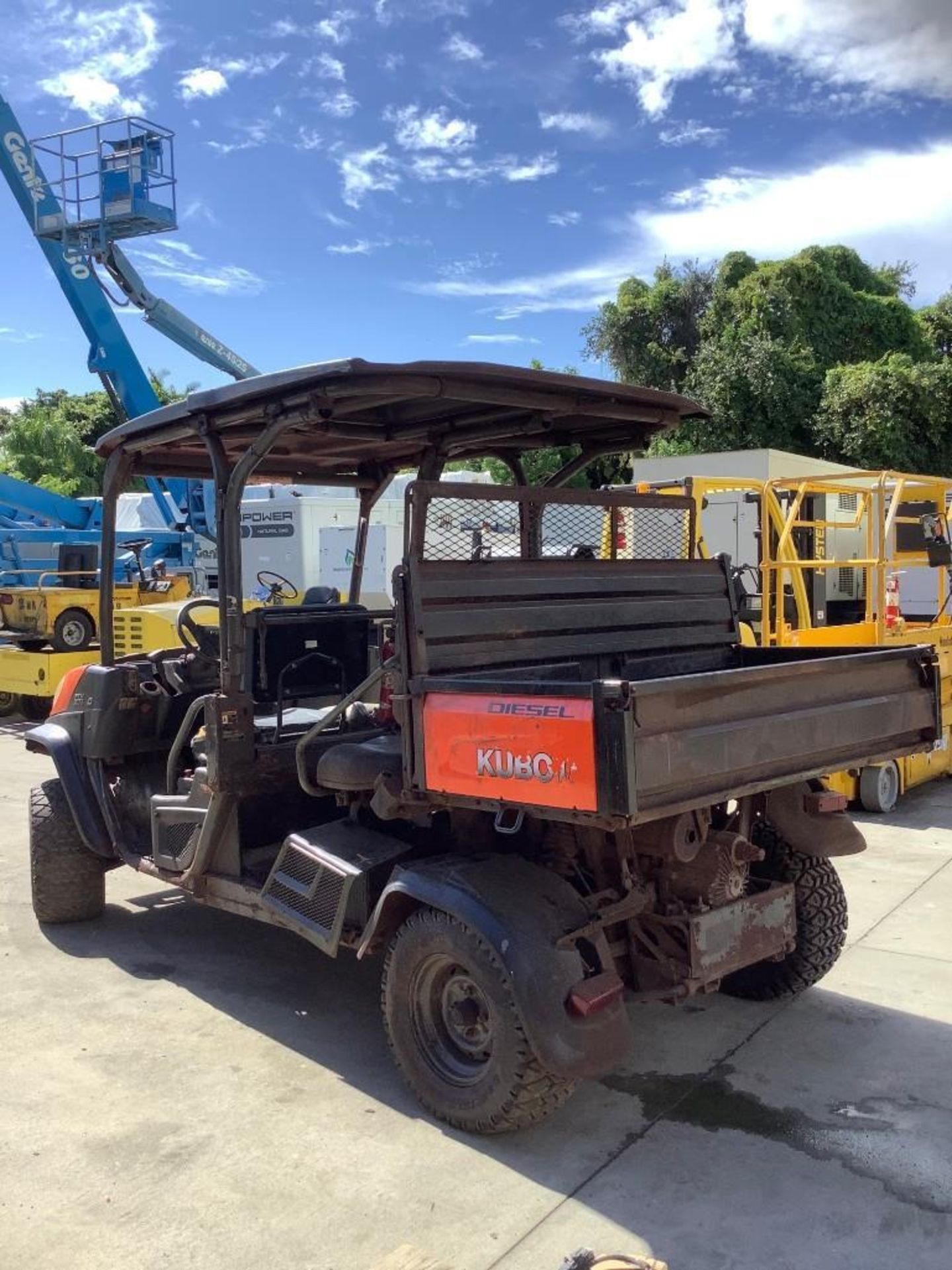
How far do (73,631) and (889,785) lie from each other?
921cm

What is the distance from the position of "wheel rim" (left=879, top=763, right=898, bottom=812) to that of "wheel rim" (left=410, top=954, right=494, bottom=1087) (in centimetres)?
493

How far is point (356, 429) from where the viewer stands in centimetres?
483

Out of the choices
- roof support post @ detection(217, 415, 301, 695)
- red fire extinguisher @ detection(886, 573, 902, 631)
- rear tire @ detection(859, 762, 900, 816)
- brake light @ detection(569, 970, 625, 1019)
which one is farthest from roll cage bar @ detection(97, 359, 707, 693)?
red fire extinguisher @ detection(886, 573, 902, 631)

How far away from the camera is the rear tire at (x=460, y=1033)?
3.23 m

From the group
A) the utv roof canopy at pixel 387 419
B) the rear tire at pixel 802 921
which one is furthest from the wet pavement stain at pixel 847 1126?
the utv roof canopy at pixel 387 419

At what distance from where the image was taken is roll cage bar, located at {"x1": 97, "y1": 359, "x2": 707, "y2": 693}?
3.66 metres

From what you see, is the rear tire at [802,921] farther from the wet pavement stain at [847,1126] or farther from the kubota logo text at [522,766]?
the kubota logo text at [522,766]

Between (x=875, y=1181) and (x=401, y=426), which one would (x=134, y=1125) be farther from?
(x=401, y=426)

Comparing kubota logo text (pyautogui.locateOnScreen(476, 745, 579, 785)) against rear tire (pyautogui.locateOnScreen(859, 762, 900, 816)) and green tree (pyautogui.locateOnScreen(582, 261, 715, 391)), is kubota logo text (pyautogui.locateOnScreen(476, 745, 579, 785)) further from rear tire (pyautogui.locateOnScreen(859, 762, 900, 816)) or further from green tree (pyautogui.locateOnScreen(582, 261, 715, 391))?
green tree (pyautogui.locateOnScreen(582, 261, 715, 391))

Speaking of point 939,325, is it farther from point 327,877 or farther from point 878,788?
point 327,877

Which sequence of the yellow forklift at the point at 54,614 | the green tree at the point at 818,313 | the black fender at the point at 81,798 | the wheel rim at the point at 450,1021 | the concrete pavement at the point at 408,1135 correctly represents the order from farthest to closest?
the green tree at the point at 818,313 → the yellow forklift at the point at 54,614 → the black fender at the point at 81,798 → the wheel rim at the point at 450,1021 → the concrete pavement at the point at 408,1135

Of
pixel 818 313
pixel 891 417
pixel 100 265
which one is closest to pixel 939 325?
pixel 818 313

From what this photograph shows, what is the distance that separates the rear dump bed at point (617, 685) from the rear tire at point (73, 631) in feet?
31.7

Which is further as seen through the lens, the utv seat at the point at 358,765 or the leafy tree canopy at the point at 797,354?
the leafy tree canopy at the point at 797,354
